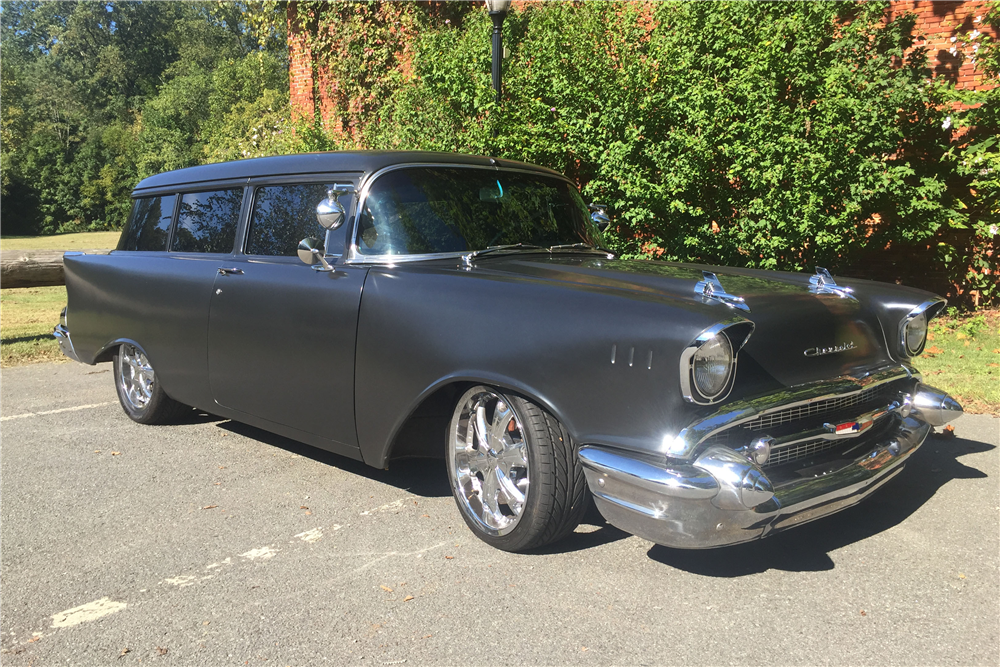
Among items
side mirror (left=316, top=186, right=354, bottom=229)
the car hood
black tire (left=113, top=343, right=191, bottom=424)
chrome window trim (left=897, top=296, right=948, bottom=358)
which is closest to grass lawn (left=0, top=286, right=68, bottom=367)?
black tire (left=113, top=343, right=191, bottom=424)

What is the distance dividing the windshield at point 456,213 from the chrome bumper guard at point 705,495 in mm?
1454

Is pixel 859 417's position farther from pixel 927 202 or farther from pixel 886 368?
pixel 927 202

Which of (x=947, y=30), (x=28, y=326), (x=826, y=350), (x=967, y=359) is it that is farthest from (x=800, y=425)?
(x=28, y=326)

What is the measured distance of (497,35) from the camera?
8242mm

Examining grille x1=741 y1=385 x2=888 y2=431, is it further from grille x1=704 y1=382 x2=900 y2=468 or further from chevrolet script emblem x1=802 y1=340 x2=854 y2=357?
chevrolet script emblem x1=802 y1=340 x2=854 y2=357

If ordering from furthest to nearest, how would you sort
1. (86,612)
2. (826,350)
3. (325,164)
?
(325,164) < (826,350) < (86,612)

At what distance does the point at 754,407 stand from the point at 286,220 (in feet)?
8.78

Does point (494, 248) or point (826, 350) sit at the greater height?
point (494, 248)

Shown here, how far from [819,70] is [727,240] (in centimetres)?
186

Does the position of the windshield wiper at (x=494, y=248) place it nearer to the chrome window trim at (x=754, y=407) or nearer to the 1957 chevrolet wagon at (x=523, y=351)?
the 1957 chevrolet wagon at (x=523, y=351)

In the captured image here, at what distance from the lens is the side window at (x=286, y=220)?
4121mm

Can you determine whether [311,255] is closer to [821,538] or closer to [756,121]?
[821,538]

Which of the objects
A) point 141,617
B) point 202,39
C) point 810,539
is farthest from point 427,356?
point 202,39

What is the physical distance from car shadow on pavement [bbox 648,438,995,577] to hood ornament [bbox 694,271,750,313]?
3.14 ft
